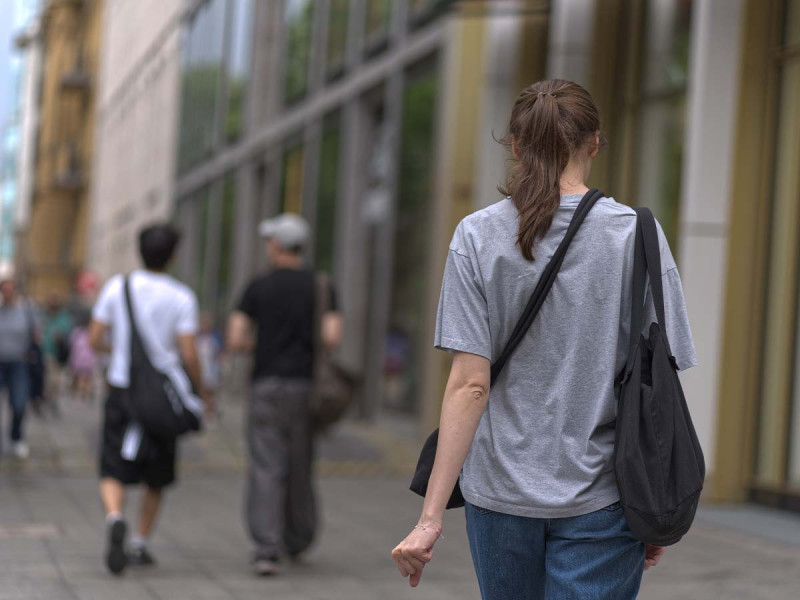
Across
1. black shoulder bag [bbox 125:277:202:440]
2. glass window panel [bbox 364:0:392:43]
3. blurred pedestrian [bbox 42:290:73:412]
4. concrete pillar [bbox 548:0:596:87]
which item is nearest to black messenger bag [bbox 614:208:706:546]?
black shoulder bag [bbox 125:277:202:440]

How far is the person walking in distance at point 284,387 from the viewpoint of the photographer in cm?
730

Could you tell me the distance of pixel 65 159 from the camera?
195 ft

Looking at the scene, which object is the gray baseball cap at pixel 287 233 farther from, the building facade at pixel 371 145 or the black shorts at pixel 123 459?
the building facade at pixel 371 145

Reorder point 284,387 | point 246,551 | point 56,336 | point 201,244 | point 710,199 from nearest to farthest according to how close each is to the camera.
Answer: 1. point 284,387
2. point 246,551
3. point 710,199
4. point 56,336
5. point 201,244

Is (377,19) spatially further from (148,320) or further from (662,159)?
(148,320)

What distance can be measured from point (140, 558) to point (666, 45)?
704 centimetres

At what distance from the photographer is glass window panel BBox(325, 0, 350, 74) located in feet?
68.2

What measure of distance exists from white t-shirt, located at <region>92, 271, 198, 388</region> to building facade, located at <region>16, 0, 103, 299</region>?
49.3 m

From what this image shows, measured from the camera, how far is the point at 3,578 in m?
6.49

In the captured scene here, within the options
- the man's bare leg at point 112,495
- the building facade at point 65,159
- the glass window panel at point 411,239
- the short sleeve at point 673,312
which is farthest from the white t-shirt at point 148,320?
the building facade at point 65,159

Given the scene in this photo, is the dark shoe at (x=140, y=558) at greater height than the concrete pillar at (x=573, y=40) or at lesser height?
lesser

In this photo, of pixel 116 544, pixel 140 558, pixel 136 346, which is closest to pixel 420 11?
pixel 136 346

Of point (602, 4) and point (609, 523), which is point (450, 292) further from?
point (602, 4)

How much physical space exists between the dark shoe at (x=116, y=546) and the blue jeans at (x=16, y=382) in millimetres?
6092
